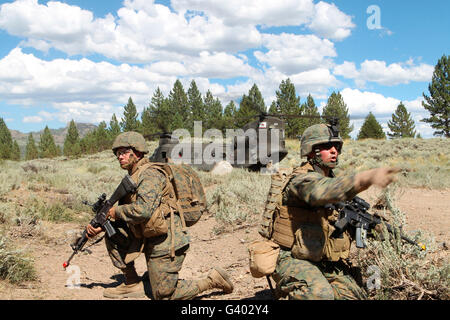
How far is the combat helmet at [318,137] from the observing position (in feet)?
10.9

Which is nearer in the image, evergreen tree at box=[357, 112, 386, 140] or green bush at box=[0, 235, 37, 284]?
green bush at box=[0, 235, 37, 284]

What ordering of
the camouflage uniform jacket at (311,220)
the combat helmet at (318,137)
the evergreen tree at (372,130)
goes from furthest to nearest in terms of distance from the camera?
1. the evergreen tree at (372,130)
2. the combat helmet at (318,137)
3. the camouflage uniform jacket at (311,220)

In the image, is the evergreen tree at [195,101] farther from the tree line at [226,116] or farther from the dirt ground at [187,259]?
the dirt ground at [187,259]

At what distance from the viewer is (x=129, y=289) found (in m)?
4.70

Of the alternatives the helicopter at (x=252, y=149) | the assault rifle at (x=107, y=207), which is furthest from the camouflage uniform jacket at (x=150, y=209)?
the helicopter at (x=252, y=149)

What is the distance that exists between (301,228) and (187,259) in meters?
3.57

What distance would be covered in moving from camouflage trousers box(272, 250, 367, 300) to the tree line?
32144 millimetres

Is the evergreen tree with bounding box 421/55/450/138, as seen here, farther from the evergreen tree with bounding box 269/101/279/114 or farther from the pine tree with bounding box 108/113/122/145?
the pine tree with bounding box 108/113/122/145

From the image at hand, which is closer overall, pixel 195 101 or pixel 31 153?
pixel 31 153

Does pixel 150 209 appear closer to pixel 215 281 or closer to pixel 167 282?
pixel 167 282

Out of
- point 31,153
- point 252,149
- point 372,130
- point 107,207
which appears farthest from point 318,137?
point 31,153

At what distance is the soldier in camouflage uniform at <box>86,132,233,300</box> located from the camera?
161 inches

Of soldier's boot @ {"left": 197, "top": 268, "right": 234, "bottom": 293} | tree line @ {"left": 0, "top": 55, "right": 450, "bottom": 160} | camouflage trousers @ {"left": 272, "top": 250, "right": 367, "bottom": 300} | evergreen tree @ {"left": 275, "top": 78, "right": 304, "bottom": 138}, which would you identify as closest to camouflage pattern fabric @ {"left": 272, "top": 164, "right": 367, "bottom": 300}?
camouflage trousers @ {"left": 272, "top": 250, "right": 367, "bottom": 300}

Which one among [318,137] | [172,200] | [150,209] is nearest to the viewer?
[318,137]
